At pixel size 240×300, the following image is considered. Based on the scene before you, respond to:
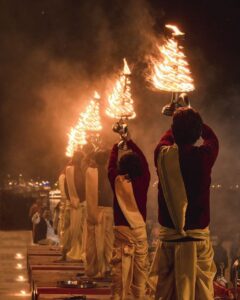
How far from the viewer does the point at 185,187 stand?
18.4 feet

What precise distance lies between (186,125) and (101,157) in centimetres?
521

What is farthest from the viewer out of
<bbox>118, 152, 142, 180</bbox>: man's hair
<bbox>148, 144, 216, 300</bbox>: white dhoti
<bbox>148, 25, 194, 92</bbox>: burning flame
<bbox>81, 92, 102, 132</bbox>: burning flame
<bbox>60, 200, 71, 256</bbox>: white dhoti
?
<bbox>60, 200, 71, 256</bbox>: white dhoti

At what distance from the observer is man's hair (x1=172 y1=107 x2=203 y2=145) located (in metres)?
5.55

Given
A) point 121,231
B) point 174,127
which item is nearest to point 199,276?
point 174,127

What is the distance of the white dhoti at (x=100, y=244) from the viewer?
34.8 feet

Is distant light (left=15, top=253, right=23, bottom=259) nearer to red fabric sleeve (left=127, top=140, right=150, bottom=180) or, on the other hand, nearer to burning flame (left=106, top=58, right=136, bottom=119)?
burning flame (left=106, top=58, right=136, bottom=119)

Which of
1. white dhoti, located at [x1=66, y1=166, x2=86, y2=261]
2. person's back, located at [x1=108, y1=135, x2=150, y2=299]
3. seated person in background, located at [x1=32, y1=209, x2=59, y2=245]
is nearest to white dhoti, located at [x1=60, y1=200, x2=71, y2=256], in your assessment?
white dhoti, located at [x1=66, y1=166, x2=86, y2=261]

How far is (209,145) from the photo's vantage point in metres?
5.74

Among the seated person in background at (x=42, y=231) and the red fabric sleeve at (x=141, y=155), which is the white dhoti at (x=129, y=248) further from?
the seated person in background at (x=42, y=231)

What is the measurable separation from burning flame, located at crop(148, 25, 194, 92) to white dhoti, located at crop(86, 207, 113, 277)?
166 inches

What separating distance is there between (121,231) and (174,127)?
8.84 ft

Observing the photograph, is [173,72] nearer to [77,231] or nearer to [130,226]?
[130,226]

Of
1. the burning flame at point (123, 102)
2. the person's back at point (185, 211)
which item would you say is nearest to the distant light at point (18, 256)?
the burning flame at point (123, 102)

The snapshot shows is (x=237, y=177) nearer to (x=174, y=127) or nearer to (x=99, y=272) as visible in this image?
(x=99, y=272)
